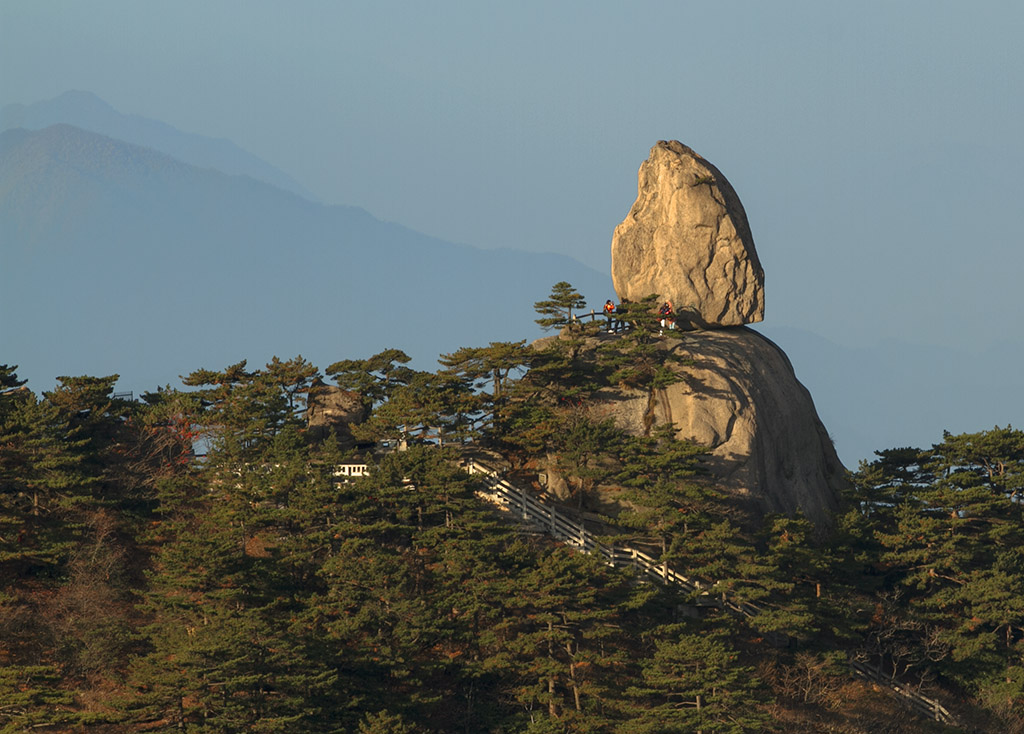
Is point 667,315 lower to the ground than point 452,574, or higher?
higher

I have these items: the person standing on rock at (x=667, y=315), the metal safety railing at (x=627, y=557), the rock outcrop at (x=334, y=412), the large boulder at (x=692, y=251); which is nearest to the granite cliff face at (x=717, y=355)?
the large boulder at (x=692, y=251)

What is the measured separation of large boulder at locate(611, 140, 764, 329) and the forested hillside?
15.4 feet

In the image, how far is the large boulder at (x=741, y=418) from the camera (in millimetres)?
49375

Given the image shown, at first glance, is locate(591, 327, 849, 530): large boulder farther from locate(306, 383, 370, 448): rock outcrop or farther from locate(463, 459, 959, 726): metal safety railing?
locate(306, 383, 370, 448): rock outcrop

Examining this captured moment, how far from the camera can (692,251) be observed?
55031mm

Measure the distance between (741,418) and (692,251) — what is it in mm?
8288

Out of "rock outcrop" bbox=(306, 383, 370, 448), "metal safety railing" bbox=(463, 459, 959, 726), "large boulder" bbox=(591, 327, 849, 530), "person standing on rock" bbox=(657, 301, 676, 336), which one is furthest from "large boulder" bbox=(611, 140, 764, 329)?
"metal safety railing" bbox=(463, 459, 959, 726)

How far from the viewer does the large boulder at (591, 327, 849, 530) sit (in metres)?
49.4

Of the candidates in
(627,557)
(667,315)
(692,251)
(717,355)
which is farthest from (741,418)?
(692,251)

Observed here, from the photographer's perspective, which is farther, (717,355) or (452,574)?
(717,355)

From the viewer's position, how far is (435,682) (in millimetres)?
40188

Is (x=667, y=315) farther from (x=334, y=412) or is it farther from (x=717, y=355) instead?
(x=334, y=412)

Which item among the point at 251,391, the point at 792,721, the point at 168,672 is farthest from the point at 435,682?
the point at 251,391

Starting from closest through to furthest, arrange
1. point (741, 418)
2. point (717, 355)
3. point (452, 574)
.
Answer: point (452, 574), point (741, 418), point (717, 355)
